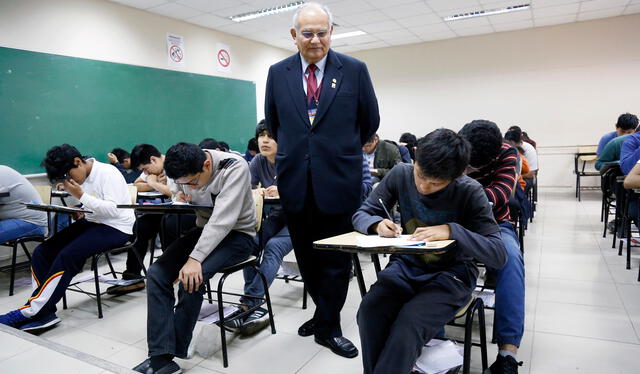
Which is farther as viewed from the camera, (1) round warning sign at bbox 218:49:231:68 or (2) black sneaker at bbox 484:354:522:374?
(1) round warning sign at bbox 218:49:231:68

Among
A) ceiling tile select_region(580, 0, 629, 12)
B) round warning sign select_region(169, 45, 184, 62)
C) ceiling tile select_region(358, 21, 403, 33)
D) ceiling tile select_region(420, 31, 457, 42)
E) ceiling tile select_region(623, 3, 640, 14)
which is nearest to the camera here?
round warning sign select_region(169, 45, 184, 62)

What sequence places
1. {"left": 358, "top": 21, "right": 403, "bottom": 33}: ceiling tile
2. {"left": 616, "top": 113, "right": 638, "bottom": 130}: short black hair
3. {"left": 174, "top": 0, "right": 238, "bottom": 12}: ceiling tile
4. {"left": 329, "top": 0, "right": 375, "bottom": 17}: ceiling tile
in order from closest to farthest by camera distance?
1. {"left": 616, "top": 113, "right": 638, "bottom": 130}: short black hair
2. {"left": 174, "top": 0, "right": 238, "bottom": 12}: ceiling tile
3. {"left": 329, "top": 0, "right": 375, "bottom": 17}: ceiling tile
4. {"left": 358, "top": 21, "right": 403, "bottom": 33}: ceiling tile

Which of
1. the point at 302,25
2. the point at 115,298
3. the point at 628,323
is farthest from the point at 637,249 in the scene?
the point at 115,298

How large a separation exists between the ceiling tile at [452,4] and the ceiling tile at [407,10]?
0.11m

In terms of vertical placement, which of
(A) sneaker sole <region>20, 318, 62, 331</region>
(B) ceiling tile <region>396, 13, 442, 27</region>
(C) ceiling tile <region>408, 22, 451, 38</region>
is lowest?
(A) sneaker sole <region>20, 318, 62, 331</region>

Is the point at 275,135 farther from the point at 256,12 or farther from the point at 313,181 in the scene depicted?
the point at 256,12

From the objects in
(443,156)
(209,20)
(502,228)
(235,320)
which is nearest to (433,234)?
(443,156)

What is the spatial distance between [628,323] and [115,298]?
3.24m

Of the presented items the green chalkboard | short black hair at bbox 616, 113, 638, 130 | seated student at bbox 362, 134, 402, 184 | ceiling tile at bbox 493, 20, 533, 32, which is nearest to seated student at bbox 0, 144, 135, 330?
the green chalkboard

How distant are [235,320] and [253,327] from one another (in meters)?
0.12

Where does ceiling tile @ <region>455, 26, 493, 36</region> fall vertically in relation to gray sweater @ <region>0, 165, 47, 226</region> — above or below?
above

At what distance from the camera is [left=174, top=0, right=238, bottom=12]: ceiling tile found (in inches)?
211

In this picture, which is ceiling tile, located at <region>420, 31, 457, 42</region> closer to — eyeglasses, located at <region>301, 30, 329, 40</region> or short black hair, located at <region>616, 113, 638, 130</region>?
short black hair, located at <region>616, 113, 638, 130</region>

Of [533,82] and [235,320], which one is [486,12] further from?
[235,320]
